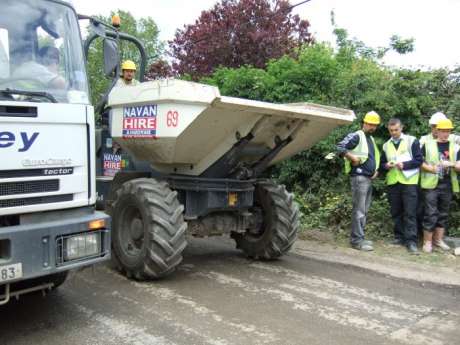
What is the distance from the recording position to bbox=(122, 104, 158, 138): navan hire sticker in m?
5.43

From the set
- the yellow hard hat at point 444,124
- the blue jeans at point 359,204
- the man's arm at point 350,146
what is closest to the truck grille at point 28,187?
the man's arm at point 350,146

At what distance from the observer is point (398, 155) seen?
7488mm

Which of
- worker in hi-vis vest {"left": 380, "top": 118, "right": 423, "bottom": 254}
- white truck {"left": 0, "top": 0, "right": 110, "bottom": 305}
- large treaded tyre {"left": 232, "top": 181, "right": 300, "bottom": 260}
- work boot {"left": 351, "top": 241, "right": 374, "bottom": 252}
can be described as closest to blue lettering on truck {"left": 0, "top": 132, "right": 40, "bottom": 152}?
white truck {"left": 0, "top": 0, "right": 110, "bottom": 305}

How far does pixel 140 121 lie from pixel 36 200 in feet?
6.30

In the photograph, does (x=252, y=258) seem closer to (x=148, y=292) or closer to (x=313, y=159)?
(x=148, y=292)

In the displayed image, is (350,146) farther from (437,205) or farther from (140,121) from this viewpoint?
(140,121)

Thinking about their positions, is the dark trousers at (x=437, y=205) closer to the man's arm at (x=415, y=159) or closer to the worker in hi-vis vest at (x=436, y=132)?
the man's arm at (x=415, y=159)

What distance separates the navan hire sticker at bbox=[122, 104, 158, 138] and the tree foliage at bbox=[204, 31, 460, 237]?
409 centimetres

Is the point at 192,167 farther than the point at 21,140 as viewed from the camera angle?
Yes

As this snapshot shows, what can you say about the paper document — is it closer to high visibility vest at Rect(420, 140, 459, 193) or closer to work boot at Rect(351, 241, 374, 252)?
high visibility vest at Rect(420, 140, 459, 193)

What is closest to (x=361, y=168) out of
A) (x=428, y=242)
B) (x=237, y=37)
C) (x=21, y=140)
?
(x=428, y=242)

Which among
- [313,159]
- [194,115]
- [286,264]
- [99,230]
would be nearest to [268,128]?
[194,115]

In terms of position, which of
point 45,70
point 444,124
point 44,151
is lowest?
point 44,151

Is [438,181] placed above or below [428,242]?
above
